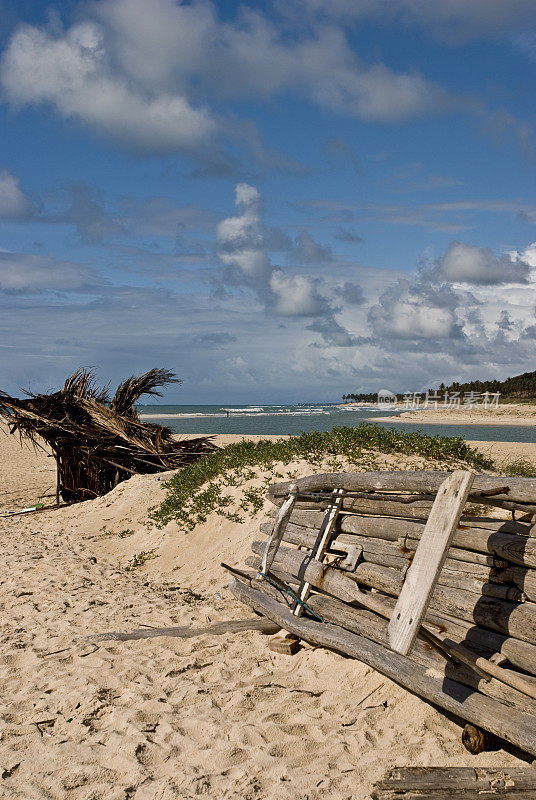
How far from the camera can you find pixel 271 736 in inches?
176

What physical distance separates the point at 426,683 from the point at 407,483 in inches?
63.5

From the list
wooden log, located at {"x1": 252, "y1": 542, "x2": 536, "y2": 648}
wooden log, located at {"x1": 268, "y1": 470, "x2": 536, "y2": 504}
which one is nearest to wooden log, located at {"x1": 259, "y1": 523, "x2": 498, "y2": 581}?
wooden log, located at {"x1": 252, "y1": 542, "x2": 536, "y2": 648}

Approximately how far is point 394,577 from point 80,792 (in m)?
3.04

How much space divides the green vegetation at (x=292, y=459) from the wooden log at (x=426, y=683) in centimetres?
418

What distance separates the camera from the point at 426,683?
177 inches

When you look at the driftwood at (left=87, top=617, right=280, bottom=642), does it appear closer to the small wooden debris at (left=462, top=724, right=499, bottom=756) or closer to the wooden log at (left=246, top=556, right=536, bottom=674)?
the wooden log at (left=246, top=556, right=536, bottom=674)

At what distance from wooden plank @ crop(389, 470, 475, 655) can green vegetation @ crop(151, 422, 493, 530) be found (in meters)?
→ 5.42

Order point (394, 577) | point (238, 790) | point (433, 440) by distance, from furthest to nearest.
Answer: point (433, 440) → point (394, 577) → point (238, 790)

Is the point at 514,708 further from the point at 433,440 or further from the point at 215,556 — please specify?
the point at 433,440

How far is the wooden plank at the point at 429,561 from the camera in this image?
4.12m

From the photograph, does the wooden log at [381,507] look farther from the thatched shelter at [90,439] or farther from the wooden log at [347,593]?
the thatched shelter at [90,439]

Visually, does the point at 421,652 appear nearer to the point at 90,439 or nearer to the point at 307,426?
the point at 90,439

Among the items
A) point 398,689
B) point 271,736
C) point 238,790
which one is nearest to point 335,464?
point 398,689

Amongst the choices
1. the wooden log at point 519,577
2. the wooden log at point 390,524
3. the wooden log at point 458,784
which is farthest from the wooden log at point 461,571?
the wooden log at point 458,784
